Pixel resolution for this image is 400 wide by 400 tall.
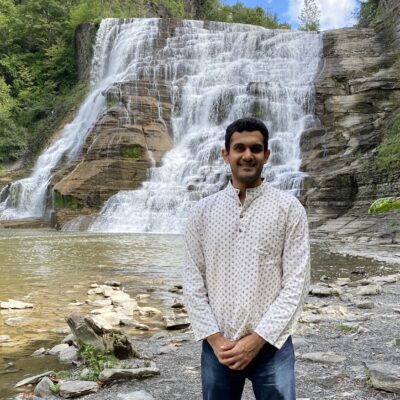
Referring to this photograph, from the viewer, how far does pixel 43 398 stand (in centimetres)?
385

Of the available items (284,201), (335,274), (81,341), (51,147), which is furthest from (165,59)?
(284,201)

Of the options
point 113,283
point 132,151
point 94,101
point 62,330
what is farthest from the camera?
point 94,101

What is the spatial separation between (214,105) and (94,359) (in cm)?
2762

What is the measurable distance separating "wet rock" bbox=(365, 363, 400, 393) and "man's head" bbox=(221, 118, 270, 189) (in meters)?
2.03

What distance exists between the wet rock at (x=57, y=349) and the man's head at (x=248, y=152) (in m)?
3.75

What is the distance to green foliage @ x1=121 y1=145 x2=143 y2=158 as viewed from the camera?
92.8 ft

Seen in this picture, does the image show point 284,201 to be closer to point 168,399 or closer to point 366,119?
point 168,399

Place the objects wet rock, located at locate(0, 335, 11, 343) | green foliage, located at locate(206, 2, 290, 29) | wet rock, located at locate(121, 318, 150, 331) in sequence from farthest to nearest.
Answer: green foliage, located at locate(206, 2, 290, 29) < wet rock, located at locate(121, 318, 150, 331) < wet rock, located at locate(0, 335, 11, 343)

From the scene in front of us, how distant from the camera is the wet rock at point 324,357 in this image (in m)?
4.39

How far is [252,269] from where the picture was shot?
2.35 m

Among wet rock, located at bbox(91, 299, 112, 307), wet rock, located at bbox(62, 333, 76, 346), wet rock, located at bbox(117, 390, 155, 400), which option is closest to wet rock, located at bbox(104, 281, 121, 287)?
wet rock, located at bbox(91, 299, 112, 307)

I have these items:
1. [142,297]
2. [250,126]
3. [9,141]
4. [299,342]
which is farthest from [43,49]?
[250,126]

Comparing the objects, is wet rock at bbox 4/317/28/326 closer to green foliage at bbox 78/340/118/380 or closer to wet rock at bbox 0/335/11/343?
wet rock at bbox 0/335/11/343

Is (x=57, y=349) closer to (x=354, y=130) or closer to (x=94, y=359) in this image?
(x=94, y=359)
